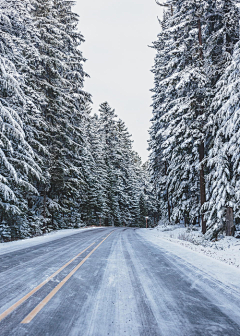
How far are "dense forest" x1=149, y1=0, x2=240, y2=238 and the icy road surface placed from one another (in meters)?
6.86

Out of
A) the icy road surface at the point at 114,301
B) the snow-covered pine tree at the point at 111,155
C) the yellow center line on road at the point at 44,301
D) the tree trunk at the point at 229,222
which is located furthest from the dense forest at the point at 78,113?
the snow-covered pine tree at the point at 111,155

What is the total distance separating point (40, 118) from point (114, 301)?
1604 centimetres

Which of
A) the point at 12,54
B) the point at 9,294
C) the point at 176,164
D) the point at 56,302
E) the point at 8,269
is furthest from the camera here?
the point at 176,164

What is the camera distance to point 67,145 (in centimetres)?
2248

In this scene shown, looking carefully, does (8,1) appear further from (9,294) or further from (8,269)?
(9,294)

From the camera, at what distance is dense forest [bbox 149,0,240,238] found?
40.1 ft

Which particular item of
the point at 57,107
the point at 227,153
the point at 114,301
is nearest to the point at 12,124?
the point at 57,107

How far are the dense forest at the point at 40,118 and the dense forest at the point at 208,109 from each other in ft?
29.9

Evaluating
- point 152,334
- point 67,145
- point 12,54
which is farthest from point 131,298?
point 67,145

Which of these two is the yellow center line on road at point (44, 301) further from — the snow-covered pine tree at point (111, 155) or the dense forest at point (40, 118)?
the snow-covered pine tree at point (111, 155)

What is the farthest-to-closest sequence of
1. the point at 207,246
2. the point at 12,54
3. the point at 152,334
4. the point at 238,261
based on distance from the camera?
the point at 12,54 → the point at 207,246 → the point at 238,261 → the point at 152,334

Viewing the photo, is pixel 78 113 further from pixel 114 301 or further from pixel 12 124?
pixel 114 301

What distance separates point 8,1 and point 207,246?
17.6 meters

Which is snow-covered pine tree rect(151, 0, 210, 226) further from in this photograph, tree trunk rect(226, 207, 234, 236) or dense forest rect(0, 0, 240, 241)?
tree trunk rect(226, 207, 234, 236)
